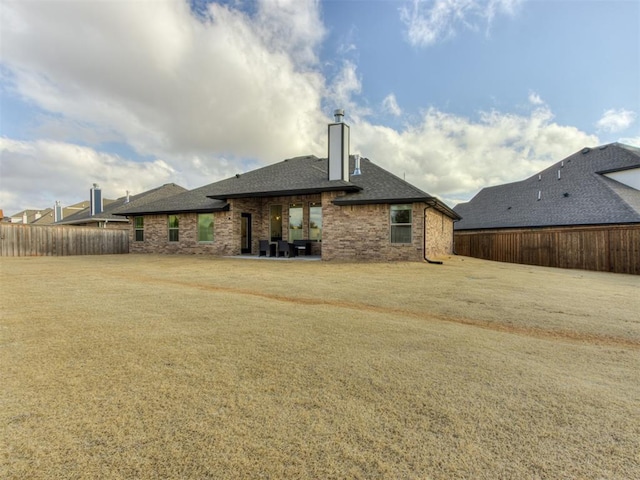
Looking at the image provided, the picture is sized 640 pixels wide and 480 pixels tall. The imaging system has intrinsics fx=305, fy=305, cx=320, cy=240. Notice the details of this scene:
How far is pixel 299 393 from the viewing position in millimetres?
2486

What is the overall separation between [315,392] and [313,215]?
13.8 meters

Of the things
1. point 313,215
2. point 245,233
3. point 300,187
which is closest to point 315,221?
point 313,215

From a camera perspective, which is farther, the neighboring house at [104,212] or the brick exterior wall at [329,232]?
the neighboring house at [104,212]

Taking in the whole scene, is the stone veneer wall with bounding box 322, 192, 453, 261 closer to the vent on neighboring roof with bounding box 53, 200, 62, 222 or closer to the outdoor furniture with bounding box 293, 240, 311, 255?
the outdoor furniture with bounding box 293, 240, 311, 255

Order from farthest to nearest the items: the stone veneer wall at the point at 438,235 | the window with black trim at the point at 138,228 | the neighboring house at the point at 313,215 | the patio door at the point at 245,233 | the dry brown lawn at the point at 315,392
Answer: the window with black trim at the point at 138,228 → the patio door at the point at 245,233 → the stone veneer wall at the point at 438,235 → the neighboring house at the point at 313,215 → the dry brown lawn at the point at 315,392

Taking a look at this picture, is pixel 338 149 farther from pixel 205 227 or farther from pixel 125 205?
pixel 125 205

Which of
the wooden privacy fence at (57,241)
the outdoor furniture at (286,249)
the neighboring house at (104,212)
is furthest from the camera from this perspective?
the neighboring house at (104,212)

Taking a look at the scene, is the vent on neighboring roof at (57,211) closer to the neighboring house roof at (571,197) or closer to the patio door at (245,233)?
the patio door at (245,233)

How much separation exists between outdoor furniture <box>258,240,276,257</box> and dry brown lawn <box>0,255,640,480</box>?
1005 centimetres

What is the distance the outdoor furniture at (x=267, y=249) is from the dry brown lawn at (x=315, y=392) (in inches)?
396

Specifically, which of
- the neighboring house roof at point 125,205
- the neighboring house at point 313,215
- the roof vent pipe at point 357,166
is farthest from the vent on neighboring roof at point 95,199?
the roof vent pipe at point 357,166

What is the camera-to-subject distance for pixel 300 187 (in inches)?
583

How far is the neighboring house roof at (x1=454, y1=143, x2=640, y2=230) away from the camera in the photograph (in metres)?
17.5

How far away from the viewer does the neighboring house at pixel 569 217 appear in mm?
14312
